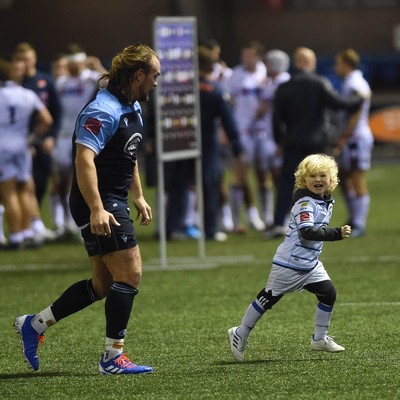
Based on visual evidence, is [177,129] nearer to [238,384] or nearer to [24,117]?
[24,117]

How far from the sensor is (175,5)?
3475cm

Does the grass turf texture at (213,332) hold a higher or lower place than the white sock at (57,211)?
higher

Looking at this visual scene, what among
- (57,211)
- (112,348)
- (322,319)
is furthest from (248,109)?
(112,348)

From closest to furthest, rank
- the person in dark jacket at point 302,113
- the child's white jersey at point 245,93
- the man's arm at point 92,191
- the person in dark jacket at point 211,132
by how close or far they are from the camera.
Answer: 1. the man's arm at point 92,191
2. the person in dark jacket at point 302,113
3. the person in dark jacket at point 211,132
4. the child's white jersey at point 245,93

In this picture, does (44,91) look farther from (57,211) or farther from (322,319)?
(322,319)

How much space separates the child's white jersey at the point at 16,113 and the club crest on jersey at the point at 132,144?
7287 millimetres

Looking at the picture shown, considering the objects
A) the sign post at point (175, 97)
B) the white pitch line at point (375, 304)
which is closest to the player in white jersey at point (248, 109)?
the sign post at point (175, 97)

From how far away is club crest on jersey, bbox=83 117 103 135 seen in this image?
7.16 m

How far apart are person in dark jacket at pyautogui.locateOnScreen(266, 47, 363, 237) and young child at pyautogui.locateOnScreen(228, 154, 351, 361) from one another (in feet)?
22.9

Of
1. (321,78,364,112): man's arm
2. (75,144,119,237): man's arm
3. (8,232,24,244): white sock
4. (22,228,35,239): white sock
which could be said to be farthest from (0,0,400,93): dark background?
(75,144,119,237): man's arm

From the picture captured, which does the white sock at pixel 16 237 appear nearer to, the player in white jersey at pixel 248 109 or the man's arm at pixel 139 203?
the player in white jersey at pixel 248 109

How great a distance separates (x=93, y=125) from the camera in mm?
7160

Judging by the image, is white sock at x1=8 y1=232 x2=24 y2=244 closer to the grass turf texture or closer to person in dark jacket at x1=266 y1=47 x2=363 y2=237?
the grass turf texture

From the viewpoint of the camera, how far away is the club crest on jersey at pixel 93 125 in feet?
23.5
